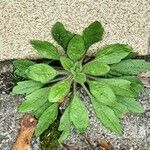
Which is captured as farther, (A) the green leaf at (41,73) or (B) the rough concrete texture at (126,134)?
(B) the rough concrete texture at (126,134)

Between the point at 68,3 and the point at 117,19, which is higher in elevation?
the point at 68,3

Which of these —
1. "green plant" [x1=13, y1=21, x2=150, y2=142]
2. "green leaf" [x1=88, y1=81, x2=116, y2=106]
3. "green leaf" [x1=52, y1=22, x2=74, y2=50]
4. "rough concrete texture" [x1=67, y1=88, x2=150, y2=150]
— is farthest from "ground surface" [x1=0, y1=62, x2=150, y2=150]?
"green leaf" [x1=52, y1=22, x2=74, y2=50]

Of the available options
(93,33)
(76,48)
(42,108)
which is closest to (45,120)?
(42,108)

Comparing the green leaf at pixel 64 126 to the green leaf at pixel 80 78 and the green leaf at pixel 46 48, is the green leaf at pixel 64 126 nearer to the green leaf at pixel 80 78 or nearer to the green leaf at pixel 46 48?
the green leaf at pixel 80 78

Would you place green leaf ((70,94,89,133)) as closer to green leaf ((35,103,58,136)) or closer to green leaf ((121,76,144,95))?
green leaf ((35,103,58,136))

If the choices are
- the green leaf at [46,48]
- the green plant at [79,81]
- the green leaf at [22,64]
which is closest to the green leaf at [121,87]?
the green plant at [79,81]

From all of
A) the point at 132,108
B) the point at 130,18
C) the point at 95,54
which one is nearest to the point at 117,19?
the point at 130,18

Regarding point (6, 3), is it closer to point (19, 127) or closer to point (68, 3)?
point (68, 3)
